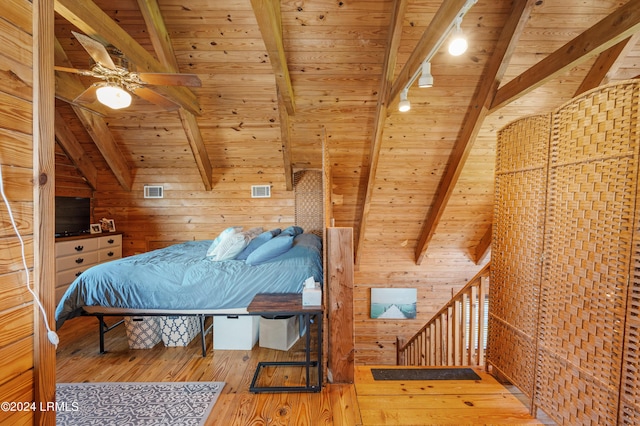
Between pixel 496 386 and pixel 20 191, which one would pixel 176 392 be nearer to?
pixel 20 191

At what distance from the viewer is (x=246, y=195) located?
4684 millimetres

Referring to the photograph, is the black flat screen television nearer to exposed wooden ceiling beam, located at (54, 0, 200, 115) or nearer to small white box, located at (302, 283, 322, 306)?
exposed wooden ceiling beam, located at (54, 0, 200, 115)

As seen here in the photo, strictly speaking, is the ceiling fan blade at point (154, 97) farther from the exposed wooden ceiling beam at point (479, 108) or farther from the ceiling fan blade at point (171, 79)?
the exposed wooden ceiling beam at point (479, 108)

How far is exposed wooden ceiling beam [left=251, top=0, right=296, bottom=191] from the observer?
1874 mm

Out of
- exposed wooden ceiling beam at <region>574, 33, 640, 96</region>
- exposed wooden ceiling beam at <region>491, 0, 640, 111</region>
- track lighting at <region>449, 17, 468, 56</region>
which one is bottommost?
track lighting at <region>449, 17, 468, 56</region>

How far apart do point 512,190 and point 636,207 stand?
782mm


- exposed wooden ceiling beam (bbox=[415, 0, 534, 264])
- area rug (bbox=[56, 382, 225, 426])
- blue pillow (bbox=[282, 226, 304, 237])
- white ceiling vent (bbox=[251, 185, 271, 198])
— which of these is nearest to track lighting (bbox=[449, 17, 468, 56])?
exposed wooden ceiling beam (bbox=[415, 0, 534, 264])

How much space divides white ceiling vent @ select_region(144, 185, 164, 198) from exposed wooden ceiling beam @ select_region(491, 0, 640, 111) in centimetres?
503

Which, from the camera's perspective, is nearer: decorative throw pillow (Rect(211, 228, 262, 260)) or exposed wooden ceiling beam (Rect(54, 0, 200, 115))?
exposed wooden ceiling beam (Rect(54, 0, 200, 115))

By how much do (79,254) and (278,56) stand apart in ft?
12.4

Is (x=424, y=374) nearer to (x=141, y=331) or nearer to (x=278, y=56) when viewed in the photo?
(x=141, y=331)

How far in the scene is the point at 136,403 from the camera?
2.04 metres

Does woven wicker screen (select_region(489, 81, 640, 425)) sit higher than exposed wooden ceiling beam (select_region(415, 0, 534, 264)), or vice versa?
exposed wooden ceiling beam (select_region(415, 0, 534, 264))

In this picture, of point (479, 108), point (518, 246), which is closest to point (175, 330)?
point (518, 246)
